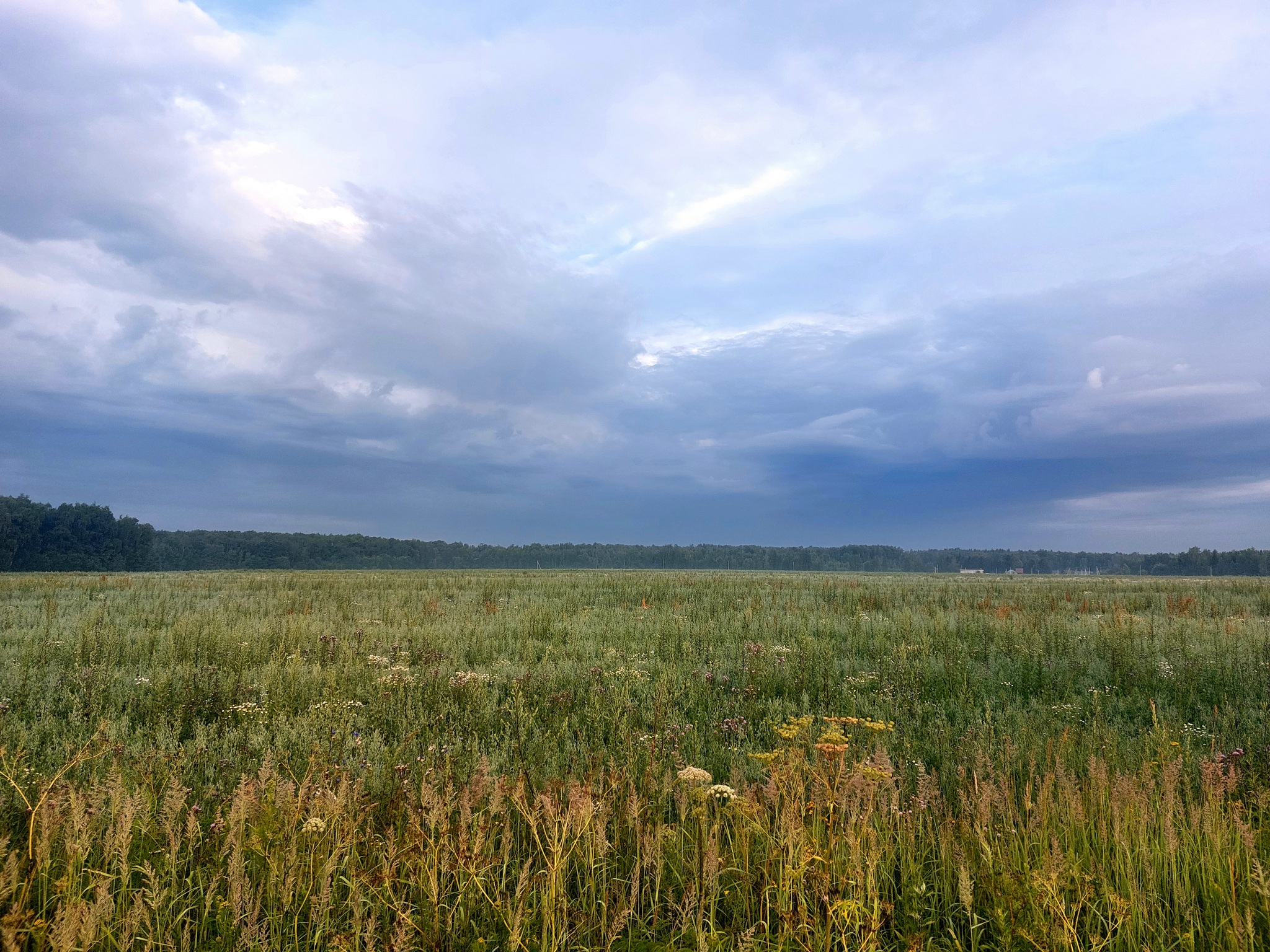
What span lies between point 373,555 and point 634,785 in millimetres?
150137

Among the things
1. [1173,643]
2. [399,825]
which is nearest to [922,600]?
[1173,643]

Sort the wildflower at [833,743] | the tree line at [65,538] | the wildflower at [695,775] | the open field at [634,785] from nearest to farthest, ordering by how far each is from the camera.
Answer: the open field at [634,785], the wildflower at [695,775], the wildflower at [833,743], the tree line at [65,538]

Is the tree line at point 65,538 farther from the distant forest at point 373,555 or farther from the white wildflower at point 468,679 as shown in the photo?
the white wildflower at point 468,679

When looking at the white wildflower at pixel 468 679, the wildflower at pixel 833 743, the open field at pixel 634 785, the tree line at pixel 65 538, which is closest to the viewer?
the open field at pixel 634 785

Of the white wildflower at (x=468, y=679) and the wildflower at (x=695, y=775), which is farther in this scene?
the white wildflower at (x=468, y=679)

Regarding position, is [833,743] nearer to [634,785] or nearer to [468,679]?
[634,785]

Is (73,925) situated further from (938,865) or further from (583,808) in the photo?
(938,865)

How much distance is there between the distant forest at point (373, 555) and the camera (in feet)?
323

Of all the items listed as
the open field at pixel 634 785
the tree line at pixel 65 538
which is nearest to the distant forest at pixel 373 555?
the tree line at pixel 65 538

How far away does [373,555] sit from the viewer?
5576 inches

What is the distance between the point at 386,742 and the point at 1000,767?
5.76 m

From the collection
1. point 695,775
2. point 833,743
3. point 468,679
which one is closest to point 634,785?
point 695,775

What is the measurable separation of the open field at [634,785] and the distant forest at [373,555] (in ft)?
312

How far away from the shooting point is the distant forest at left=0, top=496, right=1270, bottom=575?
9856cm
